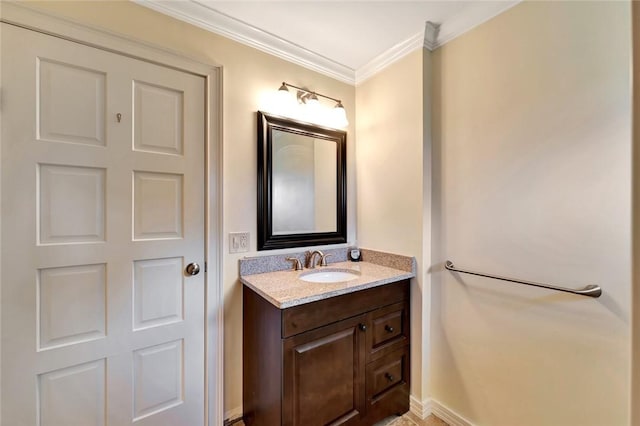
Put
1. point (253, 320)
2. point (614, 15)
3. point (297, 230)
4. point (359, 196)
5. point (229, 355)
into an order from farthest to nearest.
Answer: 1. point (359, 196)
2. point (297, 230)
3. point (229, 355)
4. point (253, 320)
5. point (614, 15)

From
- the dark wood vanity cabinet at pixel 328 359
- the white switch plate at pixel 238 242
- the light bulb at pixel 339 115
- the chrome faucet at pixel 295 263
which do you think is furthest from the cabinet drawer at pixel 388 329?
the light bulb at pixel 339 115

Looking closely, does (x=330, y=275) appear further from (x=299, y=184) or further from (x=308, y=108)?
(x=308, y=108)

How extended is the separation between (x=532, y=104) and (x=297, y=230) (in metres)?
1.46

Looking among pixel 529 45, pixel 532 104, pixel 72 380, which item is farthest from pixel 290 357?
pixel 529 45

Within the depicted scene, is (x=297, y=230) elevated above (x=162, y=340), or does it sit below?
above

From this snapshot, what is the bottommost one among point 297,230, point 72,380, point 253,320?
point 72,380

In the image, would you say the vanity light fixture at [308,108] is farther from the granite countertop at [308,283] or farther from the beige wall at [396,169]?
the granite countertop at [308,283]

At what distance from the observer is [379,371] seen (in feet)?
5.23

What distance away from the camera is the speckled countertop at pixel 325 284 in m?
1.31

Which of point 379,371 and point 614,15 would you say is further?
point 379,371

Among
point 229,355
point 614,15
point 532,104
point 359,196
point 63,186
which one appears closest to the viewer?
point 614,15

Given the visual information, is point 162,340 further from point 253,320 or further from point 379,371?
point 379,371

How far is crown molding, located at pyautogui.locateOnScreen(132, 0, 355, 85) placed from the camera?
4.71 feet

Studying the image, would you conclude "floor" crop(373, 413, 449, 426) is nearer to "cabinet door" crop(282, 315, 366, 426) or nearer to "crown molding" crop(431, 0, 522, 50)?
"cabinet door" crop(282, 315, 366, 426)
